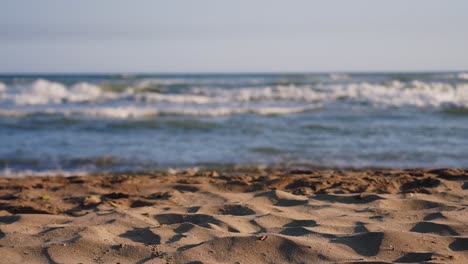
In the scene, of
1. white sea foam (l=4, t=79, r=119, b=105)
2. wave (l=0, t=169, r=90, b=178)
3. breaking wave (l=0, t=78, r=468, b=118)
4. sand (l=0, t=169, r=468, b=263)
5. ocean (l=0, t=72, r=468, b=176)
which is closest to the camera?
sand (l=0, t=169, r=468, b=263)

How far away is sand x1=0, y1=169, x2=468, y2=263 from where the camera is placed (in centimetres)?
320

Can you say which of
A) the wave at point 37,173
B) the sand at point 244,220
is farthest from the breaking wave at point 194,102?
the sand at point 244,220

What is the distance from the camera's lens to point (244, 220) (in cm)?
391

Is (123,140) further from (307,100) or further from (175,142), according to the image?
(307,100)

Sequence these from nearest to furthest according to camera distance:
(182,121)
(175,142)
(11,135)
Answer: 1. (175,142)
2. (11,135)
3. (182,121)

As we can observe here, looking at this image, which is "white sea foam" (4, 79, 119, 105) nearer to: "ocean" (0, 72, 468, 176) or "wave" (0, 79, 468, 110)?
"wave" (0, 79, 468, 110)

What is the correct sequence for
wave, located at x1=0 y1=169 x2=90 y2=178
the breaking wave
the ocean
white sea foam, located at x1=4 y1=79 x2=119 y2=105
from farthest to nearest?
white sea foam, located at x1=4 y1=79 x2=119 y2=105, the breaking wave, the ocean, wave, located at x1=0 y1=169 x2=90 y2=178

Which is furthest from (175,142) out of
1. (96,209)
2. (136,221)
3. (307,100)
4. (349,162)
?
(307,100)

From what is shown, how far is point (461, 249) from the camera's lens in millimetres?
3143

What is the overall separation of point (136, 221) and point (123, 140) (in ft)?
20.6

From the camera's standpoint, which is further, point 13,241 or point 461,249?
point 13,241

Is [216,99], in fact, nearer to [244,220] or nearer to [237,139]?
[237,139]


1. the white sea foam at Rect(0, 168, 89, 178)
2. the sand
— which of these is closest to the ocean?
the white sea foam at Rect(0, 168, 89, 178)

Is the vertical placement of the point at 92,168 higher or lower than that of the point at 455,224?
lower
